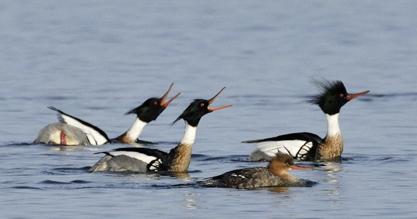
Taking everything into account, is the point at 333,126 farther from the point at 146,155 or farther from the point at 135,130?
the point at 146,155

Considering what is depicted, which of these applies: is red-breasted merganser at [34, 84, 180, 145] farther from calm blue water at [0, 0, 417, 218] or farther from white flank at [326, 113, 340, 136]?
white flank at [326, 113, 340, 136]

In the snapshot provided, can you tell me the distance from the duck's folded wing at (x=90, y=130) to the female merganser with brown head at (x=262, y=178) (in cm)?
484

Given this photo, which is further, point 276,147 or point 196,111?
point 276,147

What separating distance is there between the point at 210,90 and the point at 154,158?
8.22m

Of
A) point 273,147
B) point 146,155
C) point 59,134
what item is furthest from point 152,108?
point 146,155

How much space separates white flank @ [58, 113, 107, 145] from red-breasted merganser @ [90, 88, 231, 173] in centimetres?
318

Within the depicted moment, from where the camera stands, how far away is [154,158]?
59.0ft

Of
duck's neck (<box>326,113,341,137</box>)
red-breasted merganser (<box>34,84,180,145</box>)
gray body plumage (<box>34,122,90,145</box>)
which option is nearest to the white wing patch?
duck's neck (<box>326,113,341,137</box>)

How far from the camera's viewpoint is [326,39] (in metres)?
35.8

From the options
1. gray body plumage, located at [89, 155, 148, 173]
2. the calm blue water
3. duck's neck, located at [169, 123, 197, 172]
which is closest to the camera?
the calm blue water

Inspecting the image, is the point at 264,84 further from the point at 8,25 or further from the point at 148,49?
the point at 8,25

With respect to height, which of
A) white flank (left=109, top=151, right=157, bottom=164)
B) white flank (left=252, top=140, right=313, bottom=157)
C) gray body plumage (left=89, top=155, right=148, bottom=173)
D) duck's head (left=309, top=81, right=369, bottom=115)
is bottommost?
gray body plumage (left=89, top=155, right=148, bottom=173)

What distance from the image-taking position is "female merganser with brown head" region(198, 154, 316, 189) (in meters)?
16.4

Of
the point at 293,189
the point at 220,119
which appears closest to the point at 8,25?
the point at 220,119
